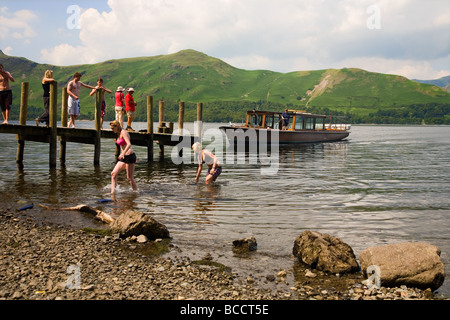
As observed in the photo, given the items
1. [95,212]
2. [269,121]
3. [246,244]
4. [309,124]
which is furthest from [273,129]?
[246,244]

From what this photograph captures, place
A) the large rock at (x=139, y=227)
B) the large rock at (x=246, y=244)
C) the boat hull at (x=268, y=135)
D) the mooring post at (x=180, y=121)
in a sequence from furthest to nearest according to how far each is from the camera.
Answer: the boat hull at (x=268, y=135)
the mooring post at (x=180, y=121)
the large rock at (x=139, y=227)
the large rock at (x=246, y=244)

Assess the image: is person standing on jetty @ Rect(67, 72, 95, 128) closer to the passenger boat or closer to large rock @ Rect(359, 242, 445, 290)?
large rock @ Rect(359, 242, 445, 290)

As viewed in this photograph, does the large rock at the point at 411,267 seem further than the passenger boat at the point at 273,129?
No

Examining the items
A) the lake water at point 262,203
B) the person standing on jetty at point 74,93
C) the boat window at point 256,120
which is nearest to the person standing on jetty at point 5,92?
the person standing on jetty at point 74,93

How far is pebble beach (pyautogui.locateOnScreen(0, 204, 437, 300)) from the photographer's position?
5383mm

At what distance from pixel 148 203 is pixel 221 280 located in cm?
637

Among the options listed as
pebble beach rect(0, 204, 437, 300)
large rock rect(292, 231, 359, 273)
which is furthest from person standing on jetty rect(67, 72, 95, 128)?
large rock rect(292, 231, 359, 273)

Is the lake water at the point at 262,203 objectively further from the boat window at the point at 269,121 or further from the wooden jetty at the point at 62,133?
the boat window at the point at 269,121

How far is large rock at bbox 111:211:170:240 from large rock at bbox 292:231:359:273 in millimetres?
2923

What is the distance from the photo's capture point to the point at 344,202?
42.8 ft

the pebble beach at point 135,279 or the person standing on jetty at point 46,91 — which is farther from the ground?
the person standing on jetty at point 46,91

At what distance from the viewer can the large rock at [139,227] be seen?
26.5 feet

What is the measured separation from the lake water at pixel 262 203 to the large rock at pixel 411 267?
0.32m
